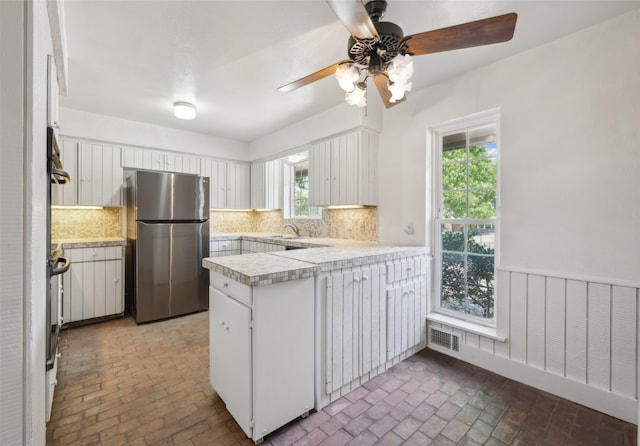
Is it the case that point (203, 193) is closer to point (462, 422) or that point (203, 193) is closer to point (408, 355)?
point (408, 355)

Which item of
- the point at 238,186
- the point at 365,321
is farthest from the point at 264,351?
the point at 238,186

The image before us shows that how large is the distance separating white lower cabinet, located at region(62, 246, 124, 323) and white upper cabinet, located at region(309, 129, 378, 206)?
2.65 metres

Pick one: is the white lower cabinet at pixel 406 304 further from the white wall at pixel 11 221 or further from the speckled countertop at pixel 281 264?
the white wall at pixel 11 221

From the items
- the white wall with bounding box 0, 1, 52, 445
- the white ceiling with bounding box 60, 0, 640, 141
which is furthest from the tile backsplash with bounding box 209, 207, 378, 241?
the white wall with bounding box 0, 1, 52, 445

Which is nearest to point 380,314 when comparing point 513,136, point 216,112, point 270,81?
point 513,136

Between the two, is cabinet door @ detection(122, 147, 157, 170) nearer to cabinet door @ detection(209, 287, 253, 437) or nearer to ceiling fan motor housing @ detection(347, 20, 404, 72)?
cabinet door @ detection(209, 287, 253, 437)

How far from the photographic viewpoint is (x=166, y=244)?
335 cm

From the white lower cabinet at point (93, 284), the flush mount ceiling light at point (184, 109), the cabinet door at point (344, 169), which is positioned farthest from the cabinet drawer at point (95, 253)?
the cabinet door at point (344, 169)

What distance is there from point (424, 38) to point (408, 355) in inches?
96.0

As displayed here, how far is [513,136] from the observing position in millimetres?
2217

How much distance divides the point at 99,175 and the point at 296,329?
362cm

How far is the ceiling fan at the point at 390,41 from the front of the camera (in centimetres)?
119

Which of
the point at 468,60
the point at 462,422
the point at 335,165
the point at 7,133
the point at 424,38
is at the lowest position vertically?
the point at 462,422

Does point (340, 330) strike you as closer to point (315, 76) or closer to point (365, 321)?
point (365, 321)
